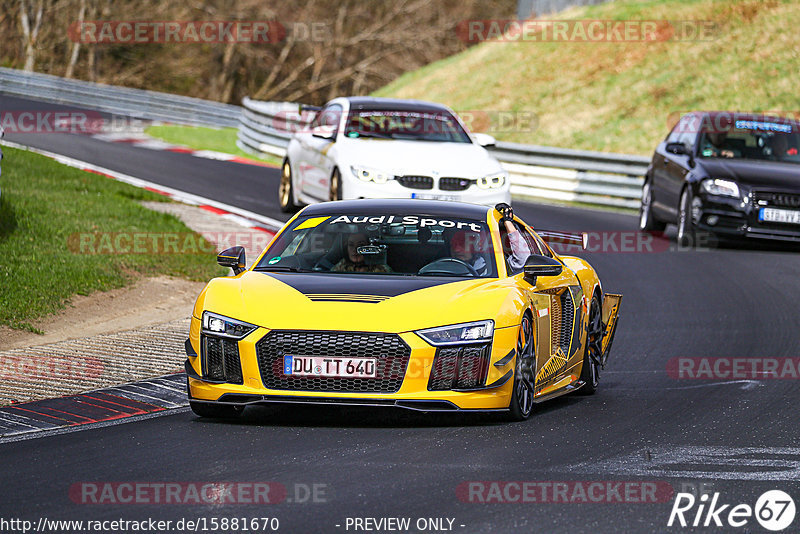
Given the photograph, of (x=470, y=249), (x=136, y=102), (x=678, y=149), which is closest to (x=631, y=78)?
(x=136, y=102)

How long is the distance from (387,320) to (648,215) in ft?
44.1

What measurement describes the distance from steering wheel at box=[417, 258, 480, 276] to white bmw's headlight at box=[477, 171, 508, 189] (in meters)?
8.15

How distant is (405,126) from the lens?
18.5 meters

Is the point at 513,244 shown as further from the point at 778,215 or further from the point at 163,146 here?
the point at 163,146

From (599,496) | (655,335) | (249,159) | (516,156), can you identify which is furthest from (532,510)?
(249,159)

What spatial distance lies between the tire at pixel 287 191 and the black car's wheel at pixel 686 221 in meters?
5.21

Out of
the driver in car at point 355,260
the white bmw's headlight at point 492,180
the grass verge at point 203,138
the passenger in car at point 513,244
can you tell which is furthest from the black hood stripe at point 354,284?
the grass verge at point 203,138

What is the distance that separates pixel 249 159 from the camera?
29703 millimetres

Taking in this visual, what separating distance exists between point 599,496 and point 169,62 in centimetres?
5193

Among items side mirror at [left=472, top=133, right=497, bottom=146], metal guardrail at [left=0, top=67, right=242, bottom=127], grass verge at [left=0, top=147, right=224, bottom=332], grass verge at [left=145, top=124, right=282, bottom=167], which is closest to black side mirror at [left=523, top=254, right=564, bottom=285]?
grass verge at [left=0, top=147, right=224, bottom=332]

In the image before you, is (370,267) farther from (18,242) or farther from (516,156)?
(516,156)

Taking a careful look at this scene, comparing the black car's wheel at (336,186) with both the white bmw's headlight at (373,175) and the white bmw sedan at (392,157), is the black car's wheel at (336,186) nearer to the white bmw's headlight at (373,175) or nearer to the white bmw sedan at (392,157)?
the white bmw sedan at (392,157)

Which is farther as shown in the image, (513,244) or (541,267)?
(513,244)

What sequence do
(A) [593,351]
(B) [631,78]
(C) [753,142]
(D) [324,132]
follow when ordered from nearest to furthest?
1. (A) [593,351]
2. (D) [324,132]
3. (C) [753,142]
4. (B) [631,78]
